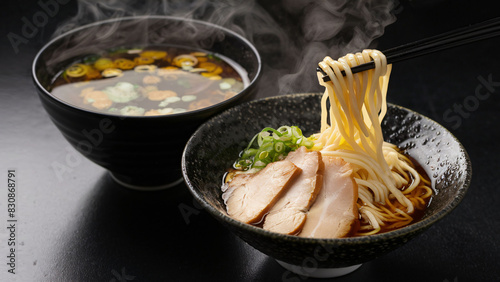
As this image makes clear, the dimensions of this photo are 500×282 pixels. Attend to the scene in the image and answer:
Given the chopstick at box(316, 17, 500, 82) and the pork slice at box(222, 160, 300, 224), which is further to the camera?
the pork slice at box(222, 160, 300, 224)

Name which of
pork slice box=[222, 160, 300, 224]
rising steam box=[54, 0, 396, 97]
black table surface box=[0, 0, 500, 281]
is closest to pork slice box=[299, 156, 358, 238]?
pork slice box=[222, 160, 300, 224]

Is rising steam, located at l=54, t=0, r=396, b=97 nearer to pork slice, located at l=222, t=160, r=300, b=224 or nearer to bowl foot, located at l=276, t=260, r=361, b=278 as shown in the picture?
pork slice, located at l=222, t=160, r=300, b=224

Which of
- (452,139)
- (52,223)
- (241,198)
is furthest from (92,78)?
(452,139)

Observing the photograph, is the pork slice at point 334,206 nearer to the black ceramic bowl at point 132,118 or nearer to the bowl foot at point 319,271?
the bowl foot at point 319,271

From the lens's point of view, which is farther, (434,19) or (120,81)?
(434,19)

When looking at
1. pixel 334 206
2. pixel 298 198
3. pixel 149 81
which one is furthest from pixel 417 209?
pixel 149 81

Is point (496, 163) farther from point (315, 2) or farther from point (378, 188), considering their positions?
point (315, 2)

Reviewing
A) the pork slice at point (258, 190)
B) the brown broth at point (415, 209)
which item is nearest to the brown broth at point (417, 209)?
the brown broth at point (415, 209)
